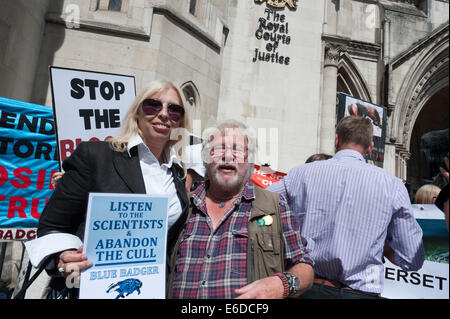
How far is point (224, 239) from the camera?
1525mm

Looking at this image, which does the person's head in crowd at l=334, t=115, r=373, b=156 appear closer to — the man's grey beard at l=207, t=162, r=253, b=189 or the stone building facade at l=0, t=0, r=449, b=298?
the stone building facade at l=0, t=0, r=449, b=298

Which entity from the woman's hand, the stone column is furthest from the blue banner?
the stone column

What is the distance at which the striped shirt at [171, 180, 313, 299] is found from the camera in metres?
1.44

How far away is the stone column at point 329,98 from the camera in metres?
9.94

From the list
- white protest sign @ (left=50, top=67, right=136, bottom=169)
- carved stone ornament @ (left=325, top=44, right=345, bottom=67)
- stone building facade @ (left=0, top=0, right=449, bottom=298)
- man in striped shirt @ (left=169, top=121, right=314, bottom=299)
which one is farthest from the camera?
carved stone ornament @ (left=325, top=44, right=345, bottom=67)

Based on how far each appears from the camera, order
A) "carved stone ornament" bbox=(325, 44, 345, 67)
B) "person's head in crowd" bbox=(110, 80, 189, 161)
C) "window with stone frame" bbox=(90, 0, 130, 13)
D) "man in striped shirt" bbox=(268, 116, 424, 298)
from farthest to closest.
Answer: "carved stone ornament" bbox=(325, 44, 345, 67) < "window with stone frame" bbox=(90, 0, 130, 13) < "man in striped shirt" bbox=(268, 116, 424, 298) < "person's head in crowd" bbox=(110, 80, 189, 161)

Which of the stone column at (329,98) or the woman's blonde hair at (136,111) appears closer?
the woman's blonde hair at (136,111)

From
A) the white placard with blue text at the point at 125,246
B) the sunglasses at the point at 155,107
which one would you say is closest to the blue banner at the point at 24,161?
the sunglasses at the point at 155,107

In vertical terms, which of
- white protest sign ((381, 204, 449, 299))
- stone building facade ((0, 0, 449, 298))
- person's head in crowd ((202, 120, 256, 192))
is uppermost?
stone building facade ((0, 0, 449, 298))

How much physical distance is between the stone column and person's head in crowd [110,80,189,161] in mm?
8817

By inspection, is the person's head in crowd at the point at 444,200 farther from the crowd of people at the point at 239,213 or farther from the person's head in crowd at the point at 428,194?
the person's head in crowd at the point at 428,194

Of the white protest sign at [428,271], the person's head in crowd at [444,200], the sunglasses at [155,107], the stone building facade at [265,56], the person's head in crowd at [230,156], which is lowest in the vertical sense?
the white protest sign at [428,271]

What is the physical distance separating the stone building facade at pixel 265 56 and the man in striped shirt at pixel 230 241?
87 cm

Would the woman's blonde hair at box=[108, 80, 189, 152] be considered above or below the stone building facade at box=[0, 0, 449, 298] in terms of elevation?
below
